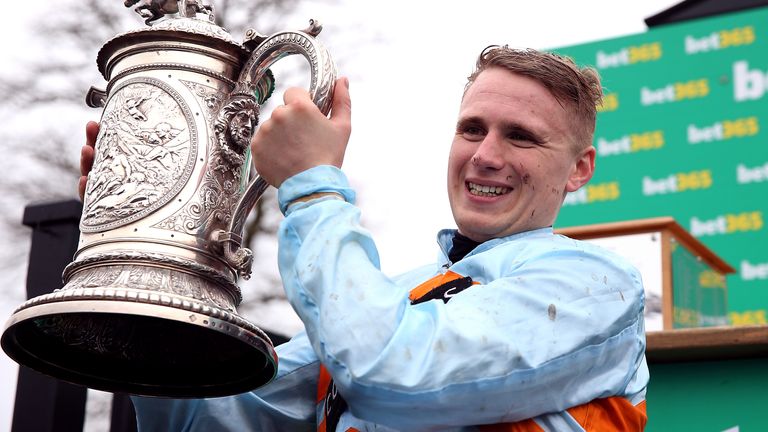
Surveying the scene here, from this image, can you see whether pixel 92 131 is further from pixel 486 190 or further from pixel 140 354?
pixel 486 190

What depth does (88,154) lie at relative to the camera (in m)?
2.29

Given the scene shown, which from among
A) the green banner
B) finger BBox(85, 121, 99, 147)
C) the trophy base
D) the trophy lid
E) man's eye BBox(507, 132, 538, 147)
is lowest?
the trophy base

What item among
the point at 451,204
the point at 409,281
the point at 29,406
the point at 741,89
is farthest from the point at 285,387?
the point at 741,89

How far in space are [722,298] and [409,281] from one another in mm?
4290

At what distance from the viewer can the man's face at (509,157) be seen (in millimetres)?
2178

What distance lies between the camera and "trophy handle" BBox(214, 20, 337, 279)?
1.96m

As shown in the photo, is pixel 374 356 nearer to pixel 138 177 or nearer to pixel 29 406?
pixel 138 177

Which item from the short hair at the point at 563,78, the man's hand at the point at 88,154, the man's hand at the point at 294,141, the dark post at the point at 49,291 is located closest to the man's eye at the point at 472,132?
the short hair at the point at 563,78

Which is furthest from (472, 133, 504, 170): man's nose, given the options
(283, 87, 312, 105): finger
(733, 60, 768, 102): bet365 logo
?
(733, 60, 768, 102): bet365 logo

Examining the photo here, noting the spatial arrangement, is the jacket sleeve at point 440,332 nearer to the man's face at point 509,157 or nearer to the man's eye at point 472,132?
the man's face at point 509,157

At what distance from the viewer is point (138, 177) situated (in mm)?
2111

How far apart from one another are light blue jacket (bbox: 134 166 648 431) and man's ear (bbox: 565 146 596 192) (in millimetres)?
342

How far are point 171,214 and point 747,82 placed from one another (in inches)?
327

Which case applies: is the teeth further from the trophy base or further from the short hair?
the trophy base
